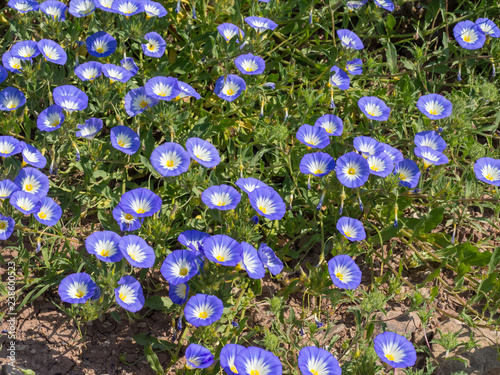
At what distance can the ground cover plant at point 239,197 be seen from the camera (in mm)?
2781

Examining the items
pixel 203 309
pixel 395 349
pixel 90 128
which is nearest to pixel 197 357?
pixel 203 309

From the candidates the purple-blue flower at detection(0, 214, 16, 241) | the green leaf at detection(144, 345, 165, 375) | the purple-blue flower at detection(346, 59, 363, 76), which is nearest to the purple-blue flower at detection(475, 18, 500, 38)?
the purple-blue flower at detection(346, 59, 363, 76)

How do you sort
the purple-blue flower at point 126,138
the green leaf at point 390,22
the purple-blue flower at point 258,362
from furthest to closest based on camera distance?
1. the green leaf at point 390,22
2. the purple-blue flower at point 126,138
3. the purple-blue flower at point 258,362

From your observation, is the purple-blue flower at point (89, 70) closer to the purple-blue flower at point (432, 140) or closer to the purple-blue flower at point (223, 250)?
the purple-blue flower at point (223, 250)

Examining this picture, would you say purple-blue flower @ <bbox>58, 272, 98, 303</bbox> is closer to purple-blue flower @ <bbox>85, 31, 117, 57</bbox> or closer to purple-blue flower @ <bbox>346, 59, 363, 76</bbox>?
purple-blue flower @ <bbox>85, 31, 117, 57</bbox>

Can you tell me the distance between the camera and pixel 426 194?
3582 millimetres

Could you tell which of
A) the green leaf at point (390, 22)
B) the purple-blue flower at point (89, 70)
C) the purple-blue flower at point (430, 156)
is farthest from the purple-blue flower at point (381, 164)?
the purple-blue flower at point (89, 70)

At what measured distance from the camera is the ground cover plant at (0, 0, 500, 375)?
109 inches

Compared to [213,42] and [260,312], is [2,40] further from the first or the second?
[260,312]

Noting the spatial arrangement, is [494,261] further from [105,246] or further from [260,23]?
[105,246]

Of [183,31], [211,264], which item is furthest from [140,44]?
[211,264]

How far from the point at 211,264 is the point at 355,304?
109 centimetres

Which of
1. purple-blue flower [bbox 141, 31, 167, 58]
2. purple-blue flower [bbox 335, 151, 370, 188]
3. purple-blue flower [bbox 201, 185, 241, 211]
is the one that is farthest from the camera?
purple-blue flower [bbox 141, 31, 167, 58]

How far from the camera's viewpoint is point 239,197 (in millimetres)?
2920
